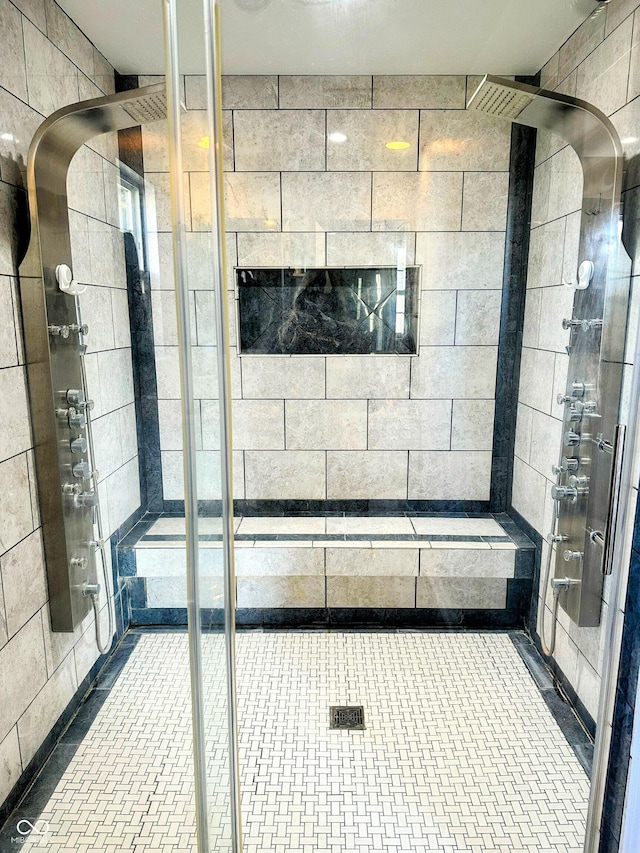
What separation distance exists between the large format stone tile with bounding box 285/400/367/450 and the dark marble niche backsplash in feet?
0.75

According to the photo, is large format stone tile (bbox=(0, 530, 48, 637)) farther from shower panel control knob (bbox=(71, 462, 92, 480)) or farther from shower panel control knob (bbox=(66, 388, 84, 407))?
shower panel control knob (bbox=(66, 388, 84, 407))

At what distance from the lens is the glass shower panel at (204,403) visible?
3.50 ft

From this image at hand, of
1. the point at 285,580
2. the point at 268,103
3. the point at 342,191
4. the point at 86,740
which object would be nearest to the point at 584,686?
the point at 285,580

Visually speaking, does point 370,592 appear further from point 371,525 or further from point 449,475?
point 449,475

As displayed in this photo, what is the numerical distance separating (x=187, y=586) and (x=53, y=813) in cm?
83

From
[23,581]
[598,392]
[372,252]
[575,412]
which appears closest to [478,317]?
[372,252]

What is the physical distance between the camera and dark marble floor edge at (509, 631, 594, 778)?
1633mm

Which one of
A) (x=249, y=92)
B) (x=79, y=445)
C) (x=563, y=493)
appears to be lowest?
(x=563, y=493)

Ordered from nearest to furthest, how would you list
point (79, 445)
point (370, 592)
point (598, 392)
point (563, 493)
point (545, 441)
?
point (79, 445) → point (598, 392) → point (563, 493) → point (545, 441) → point (370, 592)

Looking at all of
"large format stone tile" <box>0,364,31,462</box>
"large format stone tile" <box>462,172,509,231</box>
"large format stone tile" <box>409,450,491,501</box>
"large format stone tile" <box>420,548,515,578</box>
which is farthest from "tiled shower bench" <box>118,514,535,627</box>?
"large format stone tile" <box>462,172,509,231</box>

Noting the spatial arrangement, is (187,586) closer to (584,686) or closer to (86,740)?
(86,740)

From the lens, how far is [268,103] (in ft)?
6.78

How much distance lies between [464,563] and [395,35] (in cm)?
196

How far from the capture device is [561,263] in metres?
1.88
